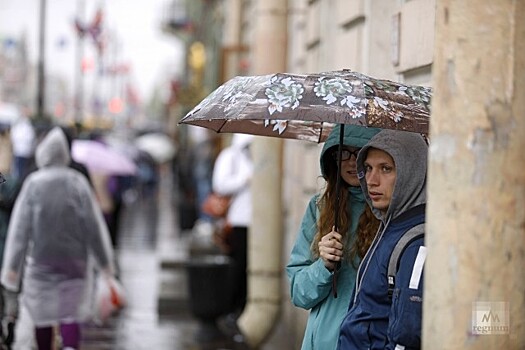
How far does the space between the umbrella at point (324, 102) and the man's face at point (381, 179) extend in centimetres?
19

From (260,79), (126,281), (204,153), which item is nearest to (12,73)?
(204,153)

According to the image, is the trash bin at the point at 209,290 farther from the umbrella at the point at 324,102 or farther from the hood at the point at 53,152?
the umbrella at the point at 324,102

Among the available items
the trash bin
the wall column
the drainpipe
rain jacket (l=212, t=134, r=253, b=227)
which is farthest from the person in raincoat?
the wall column

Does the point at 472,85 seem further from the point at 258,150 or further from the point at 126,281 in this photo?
the point at 126,281

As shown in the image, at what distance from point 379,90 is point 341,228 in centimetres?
54

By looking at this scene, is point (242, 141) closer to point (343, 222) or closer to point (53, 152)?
point (53, 152)

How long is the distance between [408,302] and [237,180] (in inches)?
330

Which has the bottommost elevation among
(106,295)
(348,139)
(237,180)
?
(106,295)

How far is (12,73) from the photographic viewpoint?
50500 millimetres

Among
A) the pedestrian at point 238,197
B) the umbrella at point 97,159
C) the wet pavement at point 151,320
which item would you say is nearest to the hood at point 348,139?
the wet pavement at point 151,320

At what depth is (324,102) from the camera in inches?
206

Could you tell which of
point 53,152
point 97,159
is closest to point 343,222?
point 53,152

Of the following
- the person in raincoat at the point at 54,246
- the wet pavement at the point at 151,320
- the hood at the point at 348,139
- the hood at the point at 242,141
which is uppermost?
the hood at the point at 242,141

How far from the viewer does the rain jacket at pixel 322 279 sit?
17.5 ft
